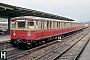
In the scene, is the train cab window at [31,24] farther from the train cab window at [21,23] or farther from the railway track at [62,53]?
the railway track at [62,53]

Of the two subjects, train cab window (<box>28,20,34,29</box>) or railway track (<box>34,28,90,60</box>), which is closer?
railway track (<box>34,28,90,60</box>)

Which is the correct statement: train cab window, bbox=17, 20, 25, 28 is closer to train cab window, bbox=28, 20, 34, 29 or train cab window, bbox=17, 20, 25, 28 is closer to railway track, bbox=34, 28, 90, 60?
train cab window, bbox=28, 20, 34, 29

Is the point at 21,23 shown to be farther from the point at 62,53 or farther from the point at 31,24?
the point at 62,53

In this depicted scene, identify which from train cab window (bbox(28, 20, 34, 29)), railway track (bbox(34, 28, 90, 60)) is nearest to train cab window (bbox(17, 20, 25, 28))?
train cab window (bbox(28, 20, 34, 29))

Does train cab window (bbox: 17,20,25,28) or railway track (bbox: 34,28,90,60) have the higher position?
train cab window (bbox: 17,20,25,28)

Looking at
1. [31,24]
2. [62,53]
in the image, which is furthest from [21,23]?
[62,53]

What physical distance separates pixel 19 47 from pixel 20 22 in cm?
299

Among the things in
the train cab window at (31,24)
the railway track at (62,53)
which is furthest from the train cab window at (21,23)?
the railway track at (62,53)

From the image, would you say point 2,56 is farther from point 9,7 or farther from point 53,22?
point 9,7

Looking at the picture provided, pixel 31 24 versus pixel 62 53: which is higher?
pixel 31 24

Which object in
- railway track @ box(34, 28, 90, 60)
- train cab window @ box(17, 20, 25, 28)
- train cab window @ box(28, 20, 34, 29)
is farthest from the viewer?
train cab window @ box(17, 20, 25, 28)

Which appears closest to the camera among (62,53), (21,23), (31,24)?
Result: (62,53)

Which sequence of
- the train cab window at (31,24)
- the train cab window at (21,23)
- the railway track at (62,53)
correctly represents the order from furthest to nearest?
the train cab window at (21,23) → the train cab window at (31,24) → the railway track at (62,53)

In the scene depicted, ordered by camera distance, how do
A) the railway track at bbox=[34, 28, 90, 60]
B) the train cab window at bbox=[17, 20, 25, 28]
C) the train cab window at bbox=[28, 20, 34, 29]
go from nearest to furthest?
the railway track at bbox=[34, 28, 90, 60]
the train cab window at bbox=[28, 20, 34, 29]
the train cab window at bbox=[17, 20, 25, 28]
